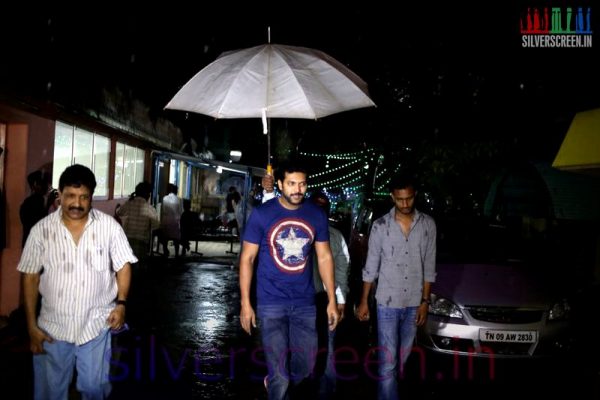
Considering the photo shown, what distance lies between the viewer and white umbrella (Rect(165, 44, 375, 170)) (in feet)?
18.9

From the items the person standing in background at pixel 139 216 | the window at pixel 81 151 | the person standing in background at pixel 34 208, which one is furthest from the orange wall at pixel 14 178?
the person standing in background at pixel 139 216

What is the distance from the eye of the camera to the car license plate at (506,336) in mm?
6199

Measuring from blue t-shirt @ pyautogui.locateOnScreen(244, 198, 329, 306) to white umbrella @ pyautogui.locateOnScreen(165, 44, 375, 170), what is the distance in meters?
1.54

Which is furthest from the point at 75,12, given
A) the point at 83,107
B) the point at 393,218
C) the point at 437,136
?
the point at 437,136

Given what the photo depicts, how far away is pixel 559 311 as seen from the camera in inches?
254

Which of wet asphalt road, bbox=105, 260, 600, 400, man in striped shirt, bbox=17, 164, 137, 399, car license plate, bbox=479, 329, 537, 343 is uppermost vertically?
man in striped shirt, bbox=17, 164, 137, 399

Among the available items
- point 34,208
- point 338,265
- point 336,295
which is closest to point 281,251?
point 336,295

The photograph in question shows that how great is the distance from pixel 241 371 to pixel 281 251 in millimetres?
2435

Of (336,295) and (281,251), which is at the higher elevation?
(281,251)

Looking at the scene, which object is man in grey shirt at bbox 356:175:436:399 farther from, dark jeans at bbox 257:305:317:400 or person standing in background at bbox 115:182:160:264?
person standing in background at bbox 115:182:160:264

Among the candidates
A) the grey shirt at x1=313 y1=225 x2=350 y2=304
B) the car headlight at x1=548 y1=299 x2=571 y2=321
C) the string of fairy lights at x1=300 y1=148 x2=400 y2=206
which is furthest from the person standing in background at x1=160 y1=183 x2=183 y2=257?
the string of fairy lights at x1=300 y1=148 x2=400 y2=206

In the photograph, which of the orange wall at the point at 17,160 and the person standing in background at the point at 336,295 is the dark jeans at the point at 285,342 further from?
the orange wall at the point at 17,160

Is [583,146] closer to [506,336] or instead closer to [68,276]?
[506,336]

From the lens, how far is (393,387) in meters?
4.98
